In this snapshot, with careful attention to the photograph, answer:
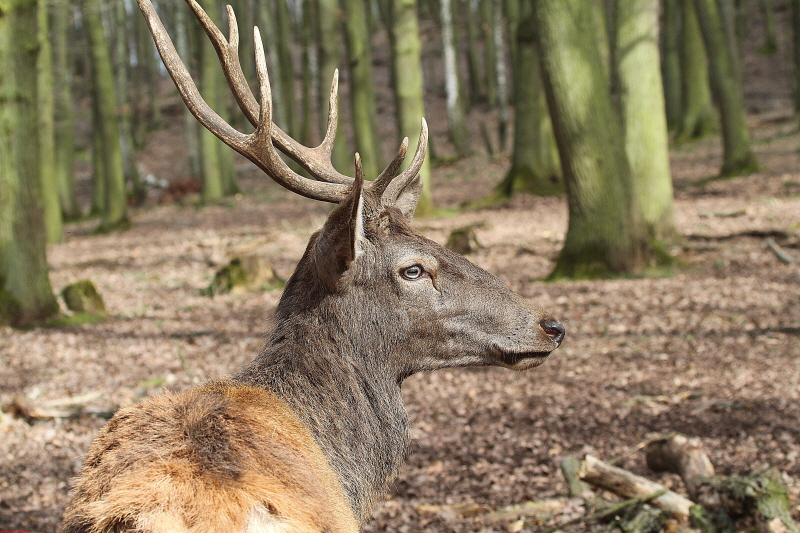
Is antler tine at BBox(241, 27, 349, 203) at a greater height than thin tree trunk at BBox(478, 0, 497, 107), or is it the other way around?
thin tree trunk at BBox(478, 0, 497, 107)

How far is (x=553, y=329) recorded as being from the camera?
3.66 meters

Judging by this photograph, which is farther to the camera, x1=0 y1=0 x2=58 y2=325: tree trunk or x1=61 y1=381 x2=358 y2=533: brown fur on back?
x1=0 y1=0 x2=58 y2=325: tree trunk

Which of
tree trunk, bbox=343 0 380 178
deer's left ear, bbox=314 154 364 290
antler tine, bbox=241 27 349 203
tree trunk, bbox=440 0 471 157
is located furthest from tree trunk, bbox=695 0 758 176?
deer's left ear, bbox=314 154 364 290

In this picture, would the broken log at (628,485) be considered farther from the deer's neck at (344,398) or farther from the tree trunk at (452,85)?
the tree trunk at (452,85)

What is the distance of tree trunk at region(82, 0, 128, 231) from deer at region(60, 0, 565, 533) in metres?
15.8

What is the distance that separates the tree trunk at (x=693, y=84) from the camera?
75.5 ft

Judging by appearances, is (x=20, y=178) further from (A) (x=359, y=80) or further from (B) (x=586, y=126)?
(A) (x=359, y=80)

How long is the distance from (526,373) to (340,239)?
4.64m

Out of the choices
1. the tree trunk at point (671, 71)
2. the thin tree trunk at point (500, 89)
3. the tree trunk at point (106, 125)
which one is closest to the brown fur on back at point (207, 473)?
the tree trunk at point (106, 125)

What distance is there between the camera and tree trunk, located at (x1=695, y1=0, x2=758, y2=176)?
55.9 feet

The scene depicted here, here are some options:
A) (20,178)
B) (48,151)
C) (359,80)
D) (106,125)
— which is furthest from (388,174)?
(106,125)

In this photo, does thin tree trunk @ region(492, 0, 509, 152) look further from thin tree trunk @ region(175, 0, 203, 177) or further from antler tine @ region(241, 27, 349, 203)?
antler tine @ region(241, 27, 349, 203)

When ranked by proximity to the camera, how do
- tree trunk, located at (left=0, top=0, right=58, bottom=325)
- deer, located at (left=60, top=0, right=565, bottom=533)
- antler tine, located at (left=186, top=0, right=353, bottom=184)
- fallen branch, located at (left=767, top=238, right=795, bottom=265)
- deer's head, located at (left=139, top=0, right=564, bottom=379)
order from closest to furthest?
deer, located at (left=60, top=0, right=565, bottom=533) → deer's head, located at (left=139, top=0, right=564, bottom=379) → antler tine, located at (left=186, top=0, right=353, bottom=184) → tree trunk, located at (left=0, top=0, right=58, bottom=325) → fallen branch, located at (left=767, top=238, right=795, bottom=265)

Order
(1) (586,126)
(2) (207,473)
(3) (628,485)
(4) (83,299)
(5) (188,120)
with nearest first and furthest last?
(2) (207,473) → (3) (628,485) → (1) (586,126) → (4) (83,299) → (5) (188,120)
